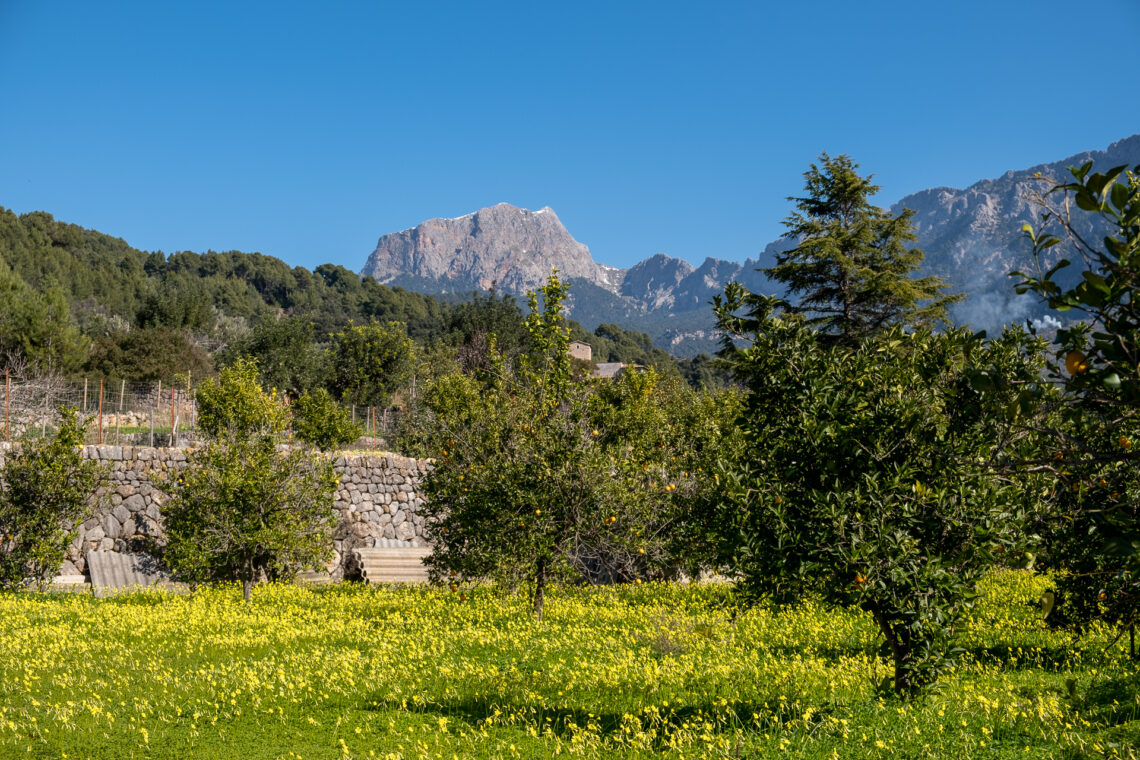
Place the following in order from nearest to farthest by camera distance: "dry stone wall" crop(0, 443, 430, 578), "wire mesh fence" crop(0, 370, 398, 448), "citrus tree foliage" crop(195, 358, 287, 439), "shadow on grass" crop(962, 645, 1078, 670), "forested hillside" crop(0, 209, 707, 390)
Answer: "shadow on grass" crop(962, 645, 1078, 670) < "dry stone wall" crop(0, 443, 430, 578) < "wire mesh fence" crop(0, 370, 398, 448) < "citrus tree foliage" crop(195, 358, 287, 439) < "forested hillside" crop(0, 209, 707, 390)

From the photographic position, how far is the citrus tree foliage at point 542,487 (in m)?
12.8

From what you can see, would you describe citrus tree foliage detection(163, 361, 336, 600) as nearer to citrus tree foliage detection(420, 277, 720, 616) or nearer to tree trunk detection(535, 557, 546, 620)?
citrus tree foliage detection(420, 277, 720, 616)

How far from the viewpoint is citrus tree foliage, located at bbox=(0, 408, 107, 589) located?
1700cm

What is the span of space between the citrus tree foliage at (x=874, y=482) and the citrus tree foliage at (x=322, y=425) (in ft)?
85.8

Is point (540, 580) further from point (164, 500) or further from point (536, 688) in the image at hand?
point (164, 500)

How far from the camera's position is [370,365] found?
1866 inches

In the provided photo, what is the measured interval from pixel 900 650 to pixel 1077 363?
507 cm

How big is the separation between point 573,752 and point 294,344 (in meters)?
43.3

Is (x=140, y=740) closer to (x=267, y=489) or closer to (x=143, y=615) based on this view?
(x=143, y=615)

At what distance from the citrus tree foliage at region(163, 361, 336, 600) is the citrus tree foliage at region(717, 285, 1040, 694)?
40.3ft

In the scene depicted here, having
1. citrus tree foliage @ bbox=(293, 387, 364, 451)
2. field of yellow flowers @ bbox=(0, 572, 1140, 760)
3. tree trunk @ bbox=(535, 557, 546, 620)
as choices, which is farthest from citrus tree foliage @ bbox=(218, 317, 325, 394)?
tree trunk @ bbox=(535, 557, 546, 620)

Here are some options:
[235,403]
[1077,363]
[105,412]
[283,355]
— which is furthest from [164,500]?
[283,355]

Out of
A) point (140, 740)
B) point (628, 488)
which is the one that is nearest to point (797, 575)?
point (140, 740)

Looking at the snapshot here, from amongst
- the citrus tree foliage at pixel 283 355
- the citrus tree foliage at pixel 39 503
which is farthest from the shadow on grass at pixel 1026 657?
the citrus tree foliage at pixel 283 355
